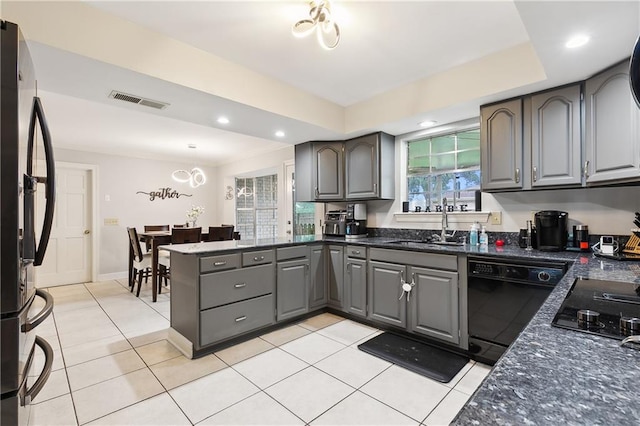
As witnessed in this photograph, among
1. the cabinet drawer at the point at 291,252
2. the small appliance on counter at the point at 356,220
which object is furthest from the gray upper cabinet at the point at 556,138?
the cabinet drawer at the point at 291,252

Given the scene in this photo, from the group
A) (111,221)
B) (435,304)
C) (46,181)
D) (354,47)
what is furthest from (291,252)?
(111,221)

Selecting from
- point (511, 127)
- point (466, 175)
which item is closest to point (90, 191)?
point (466, 175)

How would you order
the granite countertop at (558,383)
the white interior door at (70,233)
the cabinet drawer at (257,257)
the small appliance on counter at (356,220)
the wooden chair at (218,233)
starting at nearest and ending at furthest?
the granite countertop at (558,383) → the cabinet drawer at (257,257) → the small appliance on counter at (356,220) → the wooden chair at (218,233) → the white interior door at (70,233)

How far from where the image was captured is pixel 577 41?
1749mm

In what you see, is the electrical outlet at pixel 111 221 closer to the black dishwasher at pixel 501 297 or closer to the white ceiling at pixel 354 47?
the white ceiling at pixel 354 47

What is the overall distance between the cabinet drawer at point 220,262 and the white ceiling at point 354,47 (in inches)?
53.7

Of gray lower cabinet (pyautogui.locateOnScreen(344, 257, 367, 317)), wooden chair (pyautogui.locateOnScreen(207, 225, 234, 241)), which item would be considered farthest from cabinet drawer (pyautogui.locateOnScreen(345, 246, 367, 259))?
wooden chair (pyautogui.locateOnScreen(207, 225, 234, 241))

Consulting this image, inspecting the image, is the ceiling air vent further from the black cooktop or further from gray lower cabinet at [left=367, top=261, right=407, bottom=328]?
the black cooktop

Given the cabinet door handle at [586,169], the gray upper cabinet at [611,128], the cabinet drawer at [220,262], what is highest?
the gray upper cabinet at [611,128]

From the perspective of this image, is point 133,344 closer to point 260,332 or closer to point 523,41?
point 260,332

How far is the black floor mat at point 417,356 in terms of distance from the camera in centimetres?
227

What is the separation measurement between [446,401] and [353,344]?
99 cm

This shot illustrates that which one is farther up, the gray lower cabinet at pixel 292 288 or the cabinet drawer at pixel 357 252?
the cabinet drawer at pixel 357 252

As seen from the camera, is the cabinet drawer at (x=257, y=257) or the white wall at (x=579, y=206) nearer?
the white wall at (x=579, y=206)
